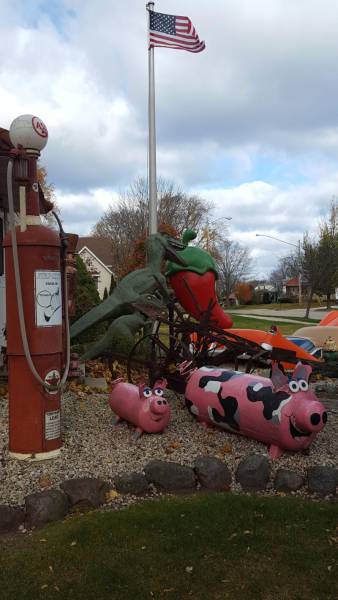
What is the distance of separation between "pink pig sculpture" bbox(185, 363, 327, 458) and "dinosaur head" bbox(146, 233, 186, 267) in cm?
238

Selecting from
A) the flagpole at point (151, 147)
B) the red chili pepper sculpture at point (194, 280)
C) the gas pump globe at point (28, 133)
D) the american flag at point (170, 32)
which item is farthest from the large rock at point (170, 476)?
the american flag at point (170, 32)

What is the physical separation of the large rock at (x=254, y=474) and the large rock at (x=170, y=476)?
42cm

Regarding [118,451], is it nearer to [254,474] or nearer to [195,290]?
[254,474]

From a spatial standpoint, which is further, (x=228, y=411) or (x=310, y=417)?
(x=228, y=411)

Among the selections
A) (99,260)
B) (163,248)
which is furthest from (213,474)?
(99,260)

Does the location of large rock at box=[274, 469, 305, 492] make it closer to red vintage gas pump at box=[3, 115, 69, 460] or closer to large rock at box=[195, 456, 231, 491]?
large rock at box=[195, 456, 231, 491]

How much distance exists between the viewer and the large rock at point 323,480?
4.48 metres

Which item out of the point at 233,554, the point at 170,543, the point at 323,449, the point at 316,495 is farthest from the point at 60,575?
the point at 323,449

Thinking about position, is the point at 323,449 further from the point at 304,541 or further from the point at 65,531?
the point at 65,531

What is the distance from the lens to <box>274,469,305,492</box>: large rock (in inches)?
180

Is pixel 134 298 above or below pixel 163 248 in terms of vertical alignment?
below

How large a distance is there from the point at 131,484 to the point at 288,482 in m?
1.29

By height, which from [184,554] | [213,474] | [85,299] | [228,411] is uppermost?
[85,299]

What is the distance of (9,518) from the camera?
152 inches
